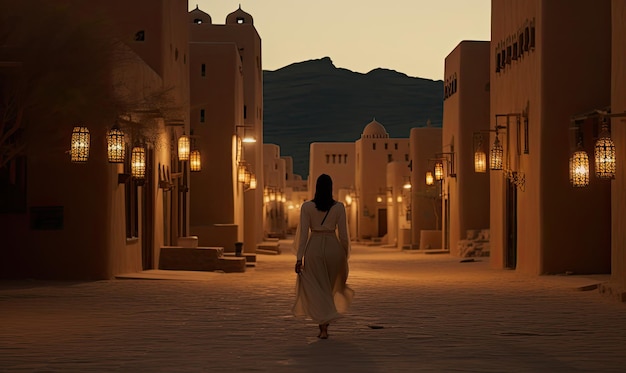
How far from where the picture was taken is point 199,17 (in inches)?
1784

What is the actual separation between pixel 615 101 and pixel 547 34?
503 centimetres

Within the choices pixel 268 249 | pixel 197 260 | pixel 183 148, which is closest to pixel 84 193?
pixel 197 260

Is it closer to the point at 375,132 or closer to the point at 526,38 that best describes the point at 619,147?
the point at 526,38

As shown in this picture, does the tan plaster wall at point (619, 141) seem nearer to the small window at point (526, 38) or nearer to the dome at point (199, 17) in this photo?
the small window at point (526, 38)

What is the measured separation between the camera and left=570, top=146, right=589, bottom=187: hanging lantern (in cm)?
1728

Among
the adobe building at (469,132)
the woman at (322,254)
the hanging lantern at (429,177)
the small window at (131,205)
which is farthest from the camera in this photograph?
the hanging lantern at (429,177)

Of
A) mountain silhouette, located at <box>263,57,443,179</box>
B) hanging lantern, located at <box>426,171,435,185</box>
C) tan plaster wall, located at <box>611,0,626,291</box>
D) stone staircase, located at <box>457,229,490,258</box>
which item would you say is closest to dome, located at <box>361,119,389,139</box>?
hanging lantern, located at <box>426,171,435,185</box>

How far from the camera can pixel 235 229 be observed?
3188 centimetres

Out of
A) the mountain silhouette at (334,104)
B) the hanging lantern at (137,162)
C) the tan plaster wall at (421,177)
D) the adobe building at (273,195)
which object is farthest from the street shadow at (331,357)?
the mountain silhouette at (334,104)

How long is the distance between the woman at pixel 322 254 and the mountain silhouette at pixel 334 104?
138137 millimetres

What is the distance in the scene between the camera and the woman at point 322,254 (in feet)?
36.2

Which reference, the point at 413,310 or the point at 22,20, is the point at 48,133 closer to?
the point at 22,20

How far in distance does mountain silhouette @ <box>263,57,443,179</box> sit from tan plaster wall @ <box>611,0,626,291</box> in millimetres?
133076

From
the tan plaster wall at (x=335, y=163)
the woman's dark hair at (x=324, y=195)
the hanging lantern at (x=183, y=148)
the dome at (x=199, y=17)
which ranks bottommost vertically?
the woman's dark hair at (x=324, y=195)
